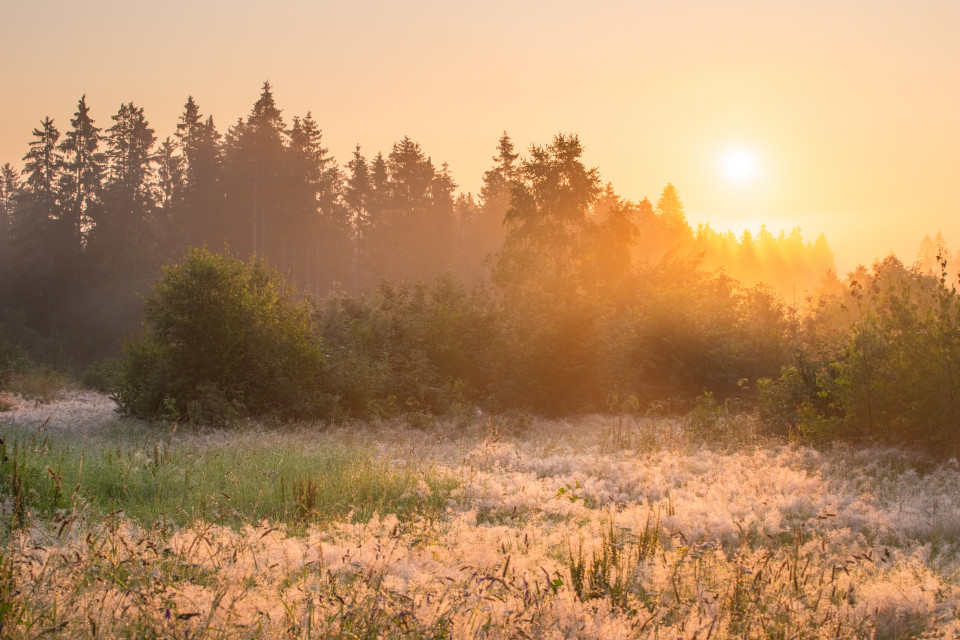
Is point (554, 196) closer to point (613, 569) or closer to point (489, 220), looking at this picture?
point (489, 220)

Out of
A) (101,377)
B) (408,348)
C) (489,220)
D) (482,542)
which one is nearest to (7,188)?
(489,220)

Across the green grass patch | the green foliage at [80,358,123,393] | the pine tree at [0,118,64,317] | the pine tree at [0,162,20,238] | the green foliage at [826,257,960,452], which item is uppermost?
the pine tree at [0,162,20,238]

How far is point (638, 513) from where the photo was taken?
6.98 meters

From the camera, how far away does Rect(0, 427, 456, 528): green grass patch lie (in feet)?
22.7

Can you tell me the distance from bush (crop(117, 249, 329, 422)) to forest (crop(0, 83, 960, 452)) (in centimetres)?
6

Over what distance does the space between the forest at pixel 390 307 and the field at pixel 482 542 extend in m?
2.58

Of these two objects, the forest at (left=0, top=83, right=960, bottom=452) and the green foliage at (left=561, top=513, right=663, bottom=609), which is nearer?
the green foliage at (left=561, top=513, right=663, bottom=609)

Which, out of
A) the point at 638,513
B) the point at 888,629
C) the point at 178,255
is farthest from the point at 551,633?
the point at 178,255

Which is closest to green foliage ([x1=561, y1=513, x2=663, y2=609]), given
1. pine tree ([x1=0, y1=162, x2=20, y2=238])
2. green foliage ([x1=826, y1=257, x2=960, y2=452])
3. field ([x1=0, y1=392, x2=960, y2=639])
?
field ([x1=0, y1=392, x2=960, y2=639])

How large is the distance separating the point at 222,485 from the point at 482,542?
4.40 m

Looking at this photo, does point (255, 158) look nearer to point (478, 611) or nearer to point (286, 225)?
point (286, 225)

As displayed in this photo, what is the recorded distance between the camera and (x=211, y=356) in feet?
53.7

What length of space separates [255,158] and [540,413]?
139 feet

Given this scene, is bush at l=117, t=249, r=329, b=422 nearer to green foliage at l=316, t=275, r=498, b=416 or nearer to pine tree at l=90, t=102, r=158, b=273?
green foliage at l=316, t=275, r=498, b=416
